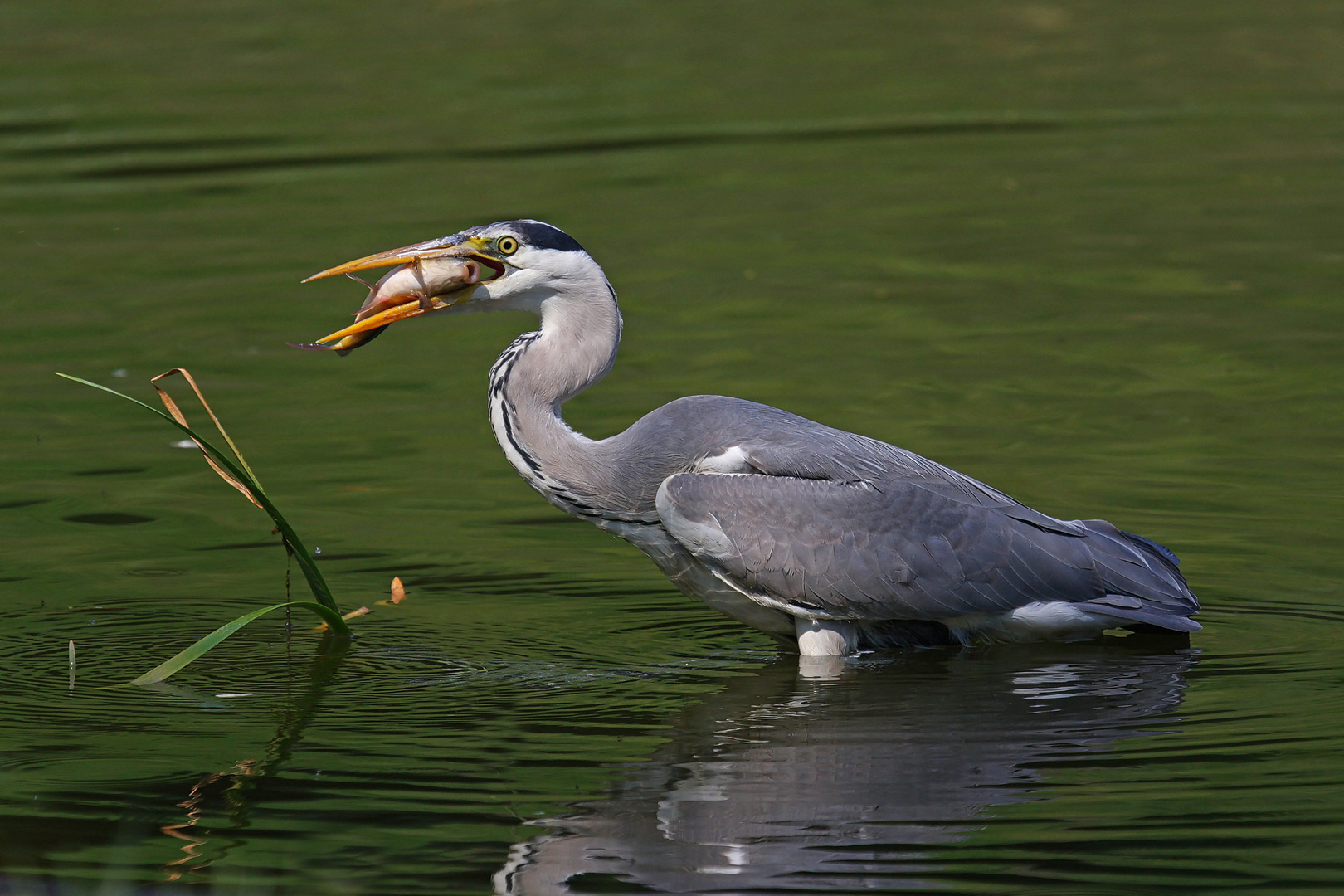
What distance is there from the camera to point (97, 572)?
8828 millimetres

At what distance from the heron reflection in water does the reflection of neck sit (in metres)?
1.11

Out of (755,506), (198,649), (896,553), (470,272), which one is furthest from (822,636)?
(198,649)

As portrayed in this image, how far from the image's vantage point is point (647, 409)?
11258 millimetres

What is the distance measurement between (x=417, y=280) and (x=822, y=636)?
221cm

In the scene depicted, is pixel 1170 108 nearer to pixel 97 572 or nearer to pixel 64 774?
pixel 97 572

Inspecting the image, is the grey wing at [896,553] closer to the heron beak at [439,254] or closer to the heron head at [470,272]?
the heron head at [470,272]

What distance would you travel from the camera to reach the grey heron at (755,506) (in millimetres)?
7461

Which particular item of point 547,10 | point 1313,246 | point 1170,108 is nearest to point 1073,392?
point 1313,246

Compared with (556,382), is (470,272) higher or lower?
higher

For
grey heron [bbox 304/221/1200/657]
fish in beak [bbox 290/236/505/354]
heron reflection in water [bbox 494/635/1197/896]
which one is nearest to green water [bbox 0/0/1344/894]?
heron reflection in water [bbox 494/635/1197/896]

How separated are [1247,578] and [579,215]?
848 cm

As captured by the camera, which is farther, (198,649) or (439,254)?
(439,254)

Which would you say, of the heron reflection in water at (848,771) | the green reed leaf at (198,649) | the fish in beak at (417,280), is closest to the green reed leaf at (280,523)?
the green reed leaf at (198,649)

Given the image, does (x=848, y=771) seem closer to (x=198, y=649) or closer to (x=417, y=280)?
(x=198, y=649)
